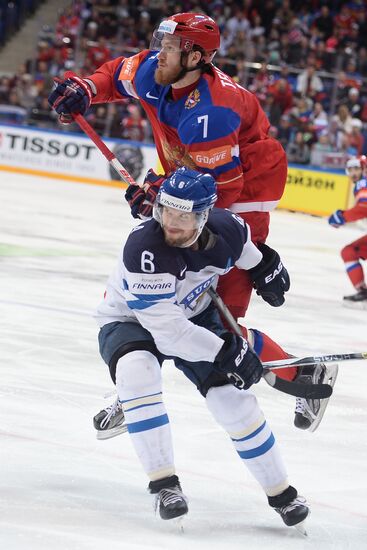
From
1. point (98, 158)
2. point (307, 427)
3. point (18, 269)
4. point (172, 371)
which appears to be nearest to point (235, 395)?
point (307, 427)

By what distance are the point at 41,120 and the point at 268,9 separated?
4.44 metres

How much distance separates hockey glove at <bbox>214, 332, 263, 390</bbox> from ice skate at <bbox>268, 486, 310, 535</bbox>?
0.33m

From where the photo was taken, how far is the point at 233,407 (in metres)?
2.94

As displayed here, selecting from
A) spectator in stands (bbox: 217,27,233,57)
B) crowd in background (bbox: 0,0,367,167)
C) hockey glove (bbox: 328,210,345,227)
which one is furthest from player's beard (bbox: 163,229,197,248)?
spectator in stands (bbox: 217,27,233,57)

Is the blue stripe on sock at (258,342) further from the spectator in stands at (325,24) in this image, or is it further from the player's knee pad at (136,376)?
the spectator in stands at (325,24)

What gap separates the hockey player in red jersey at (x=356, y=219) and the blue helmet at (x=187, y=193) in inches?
184

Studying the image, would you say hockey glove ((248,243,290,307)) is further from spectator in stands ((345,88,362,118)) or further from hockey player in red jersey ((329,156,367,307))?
spectator in stands ((345,88,362,118))

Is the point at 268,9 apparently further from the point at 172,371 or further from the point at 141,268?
the point at 141,268

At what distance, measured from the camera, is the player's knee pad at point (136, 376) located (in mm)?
2891

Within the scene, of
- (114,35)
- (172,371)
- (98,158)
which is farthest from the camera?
(114,35)

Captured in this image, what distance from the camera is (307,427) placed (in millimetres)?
3768

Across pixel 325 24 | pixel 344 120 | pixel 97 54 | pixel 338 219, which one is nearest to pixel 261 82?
pixel 344 120

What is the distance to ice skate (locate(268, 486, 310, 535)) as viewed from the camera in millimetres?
2932

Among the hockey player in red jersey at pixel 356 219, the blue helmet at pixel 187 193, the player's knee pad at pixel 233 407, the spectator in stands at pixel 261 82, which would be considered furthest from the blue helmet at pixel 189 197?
the spectator in stands at pixel 261 82
